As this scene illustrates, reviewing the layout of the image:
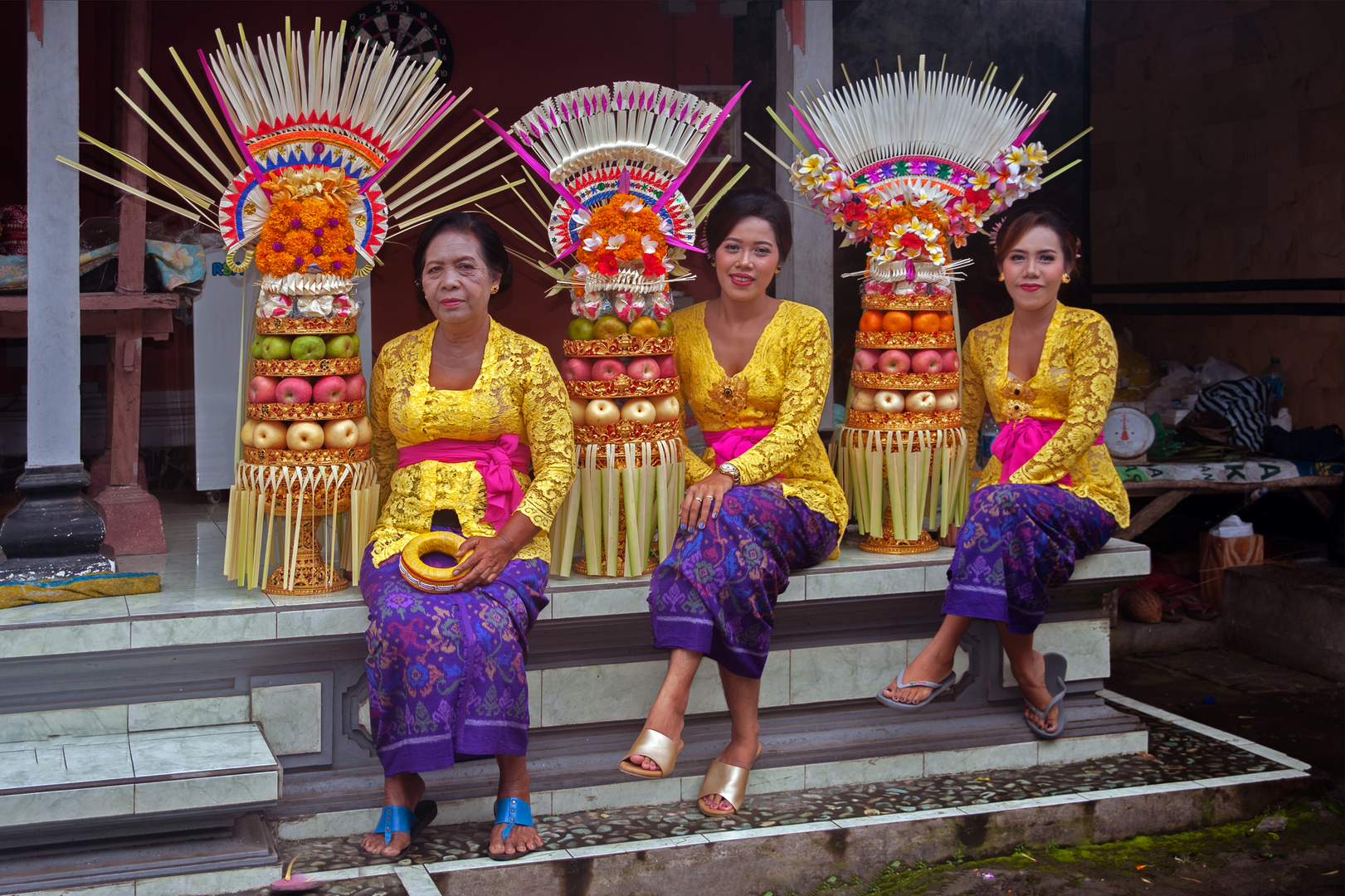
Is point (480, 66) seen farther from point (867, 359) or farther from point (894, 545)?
point (894, 545)

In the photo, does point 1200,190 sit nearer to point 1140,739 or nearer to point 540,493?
point 1140,739

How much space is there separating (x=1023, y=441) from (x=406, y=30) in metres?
3.91

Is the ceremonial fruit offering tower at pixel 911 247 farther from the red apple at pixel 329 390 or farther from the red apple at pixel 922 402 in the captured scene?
the red apple at pixel 329 390

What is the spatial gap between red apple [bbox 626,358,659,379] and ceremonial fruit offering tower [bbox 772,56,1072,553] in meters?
0.77

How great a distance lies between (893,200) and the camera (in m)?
3.97

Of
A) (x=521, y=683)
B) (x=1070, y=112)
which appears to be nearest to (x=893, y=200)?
(x=521, y=683)

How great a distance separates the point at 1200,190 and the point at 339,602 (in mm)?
5768

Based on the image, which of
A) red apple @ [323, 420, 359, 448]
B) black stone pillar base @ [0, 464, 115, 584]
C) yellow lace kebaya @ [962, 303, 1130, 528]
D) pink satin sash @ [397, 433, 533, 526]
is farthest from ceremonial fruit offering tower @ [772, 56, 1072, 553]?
black stone pillar base @ [0, 464, 115, 584]

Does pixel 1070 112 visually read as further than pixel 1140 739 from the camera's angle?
Yes

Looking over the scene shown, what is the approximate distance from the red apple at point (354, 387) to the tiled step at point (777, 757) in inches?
38.3

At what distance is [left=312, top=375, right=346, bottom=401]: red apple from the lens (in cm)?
331

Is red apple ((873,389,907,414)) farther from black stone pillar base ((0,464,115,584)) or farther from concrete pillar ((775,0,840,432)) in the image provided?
black stone pillar base ((0,464,115,584))

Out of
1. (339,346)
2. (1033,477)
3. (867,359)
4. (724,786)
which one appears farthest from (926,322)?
(339,346)

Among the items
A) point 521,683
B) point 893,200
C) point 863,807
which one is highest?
point 893,200
